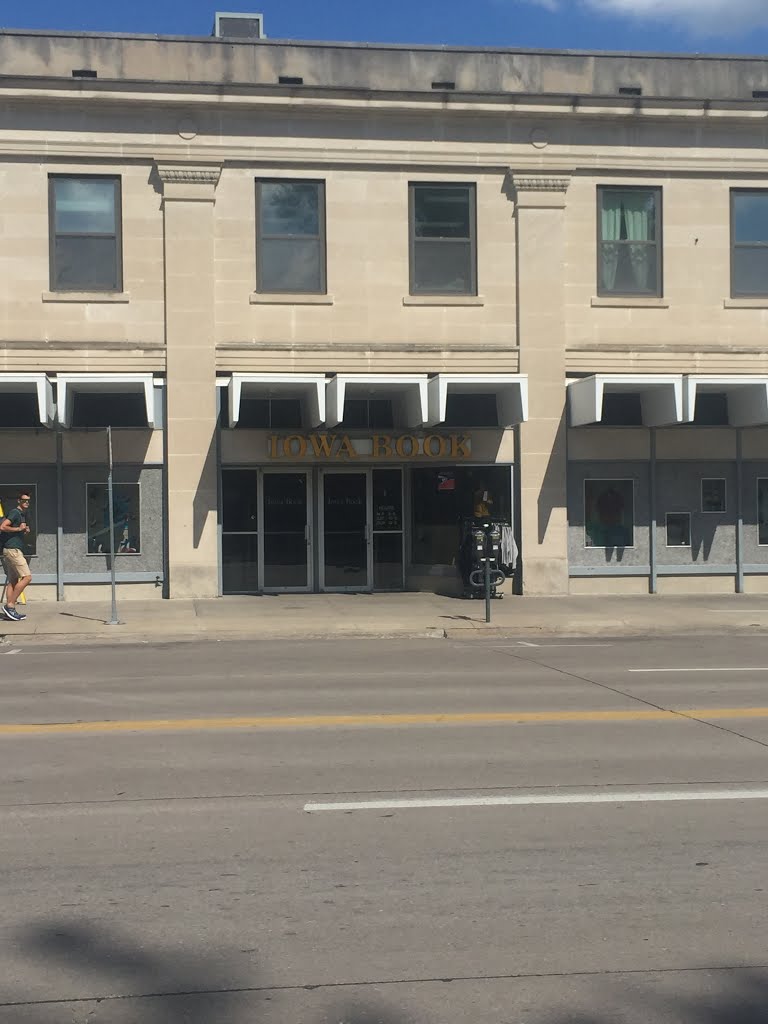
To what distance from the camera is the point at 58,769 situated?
7.91 meters

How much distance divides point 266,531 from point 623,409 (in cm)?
724

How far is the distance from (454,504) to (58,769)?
14.5 meters

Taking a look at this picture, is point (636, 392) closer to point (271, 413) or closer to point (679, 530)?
point (679, 530)

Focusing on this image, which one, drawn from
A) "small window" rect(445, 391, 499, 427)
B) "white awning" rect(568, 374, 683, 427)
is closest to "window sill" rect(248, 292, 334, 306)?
"small window" rect(445, 391, 499, 427)

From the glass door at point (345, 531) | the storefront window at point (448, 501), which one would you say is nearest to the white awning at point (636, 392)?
the storefront window at point (448, 501)

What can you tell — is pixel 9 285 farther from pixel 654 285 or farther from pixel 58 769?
pixel 58 769

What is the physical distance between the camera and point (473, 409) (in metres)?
21.7

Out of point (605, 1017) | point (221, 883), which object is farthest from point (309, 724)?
point (605, 1017)

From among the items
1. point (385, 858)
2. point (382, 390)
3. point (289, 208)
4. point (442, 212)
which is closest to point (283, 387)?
point (382, 390)

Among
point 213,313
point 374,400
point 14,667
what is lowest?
point 14,667

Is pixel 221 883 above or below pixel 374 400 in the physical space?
below

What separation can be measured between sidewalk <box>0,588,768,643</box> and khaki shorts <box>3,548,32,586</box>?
70 centimetres

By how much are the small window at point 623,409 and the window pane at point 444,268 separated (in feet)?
11.3

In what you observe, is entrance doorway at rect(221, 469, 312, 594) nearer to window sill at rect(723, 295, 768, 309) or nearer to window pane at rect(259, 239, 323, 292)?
window pane at rect(259, 239, 323, 292)
